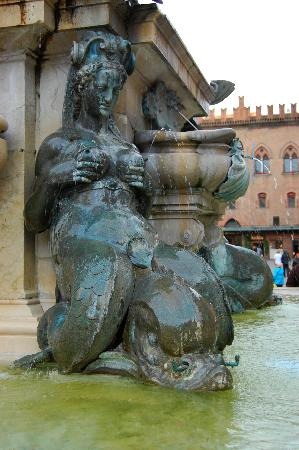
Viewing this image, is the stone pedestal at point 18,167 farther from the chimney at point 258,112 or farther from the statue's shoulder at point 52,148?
the chimney at point 258,112

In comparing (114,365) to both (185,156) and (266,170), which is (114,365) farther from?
(266,170)

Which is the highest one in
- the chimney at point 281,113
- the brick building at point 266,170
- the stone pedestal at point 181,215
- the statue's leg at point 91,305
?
the chimney at point 281,113

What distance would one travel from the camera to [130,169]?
10.1 feet

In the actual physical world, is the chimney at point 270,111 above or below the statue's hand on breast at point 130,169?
above

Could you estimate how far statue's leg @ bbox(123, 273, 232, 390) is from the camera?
239cm

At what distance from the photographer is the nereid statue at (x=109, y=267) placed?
248cm

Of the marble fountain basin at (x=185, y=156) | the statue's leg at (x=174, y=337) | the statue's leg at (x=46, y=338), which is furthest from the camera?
the marble fountain basin at (x=185, y=156)

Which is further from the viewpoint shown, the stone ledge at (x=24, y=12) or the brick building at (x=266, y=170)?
the brick building at (x=266, y=170)

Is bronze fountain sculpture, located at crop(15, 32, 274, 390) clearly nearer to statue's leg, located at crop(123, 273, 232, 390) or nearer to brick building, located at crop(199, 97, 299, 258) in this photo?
statue's leg, located at crop(123, 273, 232, 390)

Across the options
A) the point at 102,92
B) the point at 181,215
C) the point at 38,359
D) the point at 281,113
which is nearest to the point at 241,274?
the point at 181,215

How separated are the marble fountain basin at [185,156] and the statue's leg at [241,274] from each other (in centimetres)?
120

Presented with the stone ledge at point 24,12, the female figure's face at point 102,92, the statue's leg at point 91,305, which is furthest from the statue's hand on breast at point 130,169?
the stone ledge at point 24,12

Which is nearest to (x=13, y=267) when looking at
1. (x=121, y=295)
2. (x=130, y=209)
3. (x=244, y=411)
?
(x=130, y=209)

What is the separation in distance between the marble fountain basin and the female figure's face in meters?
0.85
